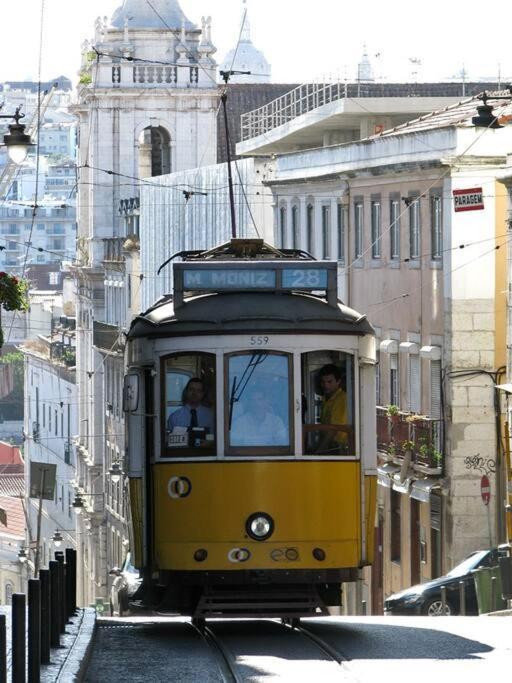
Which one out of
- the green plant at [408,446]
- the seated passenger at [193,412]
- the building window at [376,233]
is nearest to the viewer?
the seated passenger at [193,412]

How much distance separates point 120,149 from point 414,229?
3953 centimetres

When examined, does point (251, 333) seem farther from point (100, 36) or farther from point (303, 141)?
point (100, 36)

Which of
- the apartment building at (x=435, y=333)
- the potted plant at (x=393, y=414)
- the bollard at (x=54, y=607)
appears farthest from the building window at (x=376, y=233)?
the bollard at (x=54, y=607)

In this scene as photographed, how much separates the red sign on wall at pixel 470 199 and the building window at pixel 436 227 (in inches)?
56.3

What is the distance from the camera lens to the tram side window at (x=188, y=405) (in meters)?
19.4

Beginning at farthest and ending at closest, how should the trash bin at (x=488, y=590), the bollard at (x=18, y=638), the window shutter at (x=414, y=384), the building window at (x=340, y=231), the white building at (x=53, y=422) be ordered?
1. the white building at (x=53, y=422)
2. the building window at (x=340, y=231)
3. the window shutter at (x=414, y=384)
4. the trash bin at (x=488, y=590)
5. the bollard at (x=18, y=638)

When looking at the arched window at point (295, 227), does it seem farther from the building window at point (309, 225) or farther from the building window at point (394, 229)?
the building window at point (394, 229)

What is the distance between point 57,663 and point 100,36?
63.7 meters

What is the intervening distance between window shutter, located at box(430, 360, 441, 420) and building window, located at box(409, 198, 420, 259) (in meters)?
2.32

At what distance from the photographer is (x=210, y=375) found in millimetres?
19469

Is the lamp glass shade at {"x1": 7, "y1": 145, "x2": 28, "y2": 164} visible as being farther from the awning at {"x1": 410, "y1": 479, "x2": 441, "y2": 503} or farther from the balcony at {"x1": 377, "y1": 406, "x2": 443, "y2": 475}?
the awning at {"x1": 410, "y1": 479, "x2": 441, "y2": 503}

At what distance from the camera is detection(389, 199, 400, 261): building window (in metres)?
43.6

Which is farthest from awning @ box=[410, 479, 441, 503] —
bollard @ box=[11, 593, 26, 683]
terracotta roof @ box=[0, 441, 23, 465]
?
terracotta roof @ box=[0, 441, 23, 465]

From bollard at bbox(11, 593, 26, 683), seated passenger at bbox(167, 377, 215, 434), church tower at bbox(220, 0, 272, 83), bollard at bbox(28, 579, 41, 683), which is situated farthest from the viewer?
church tower at bbox(220, 0, 272, 83)
